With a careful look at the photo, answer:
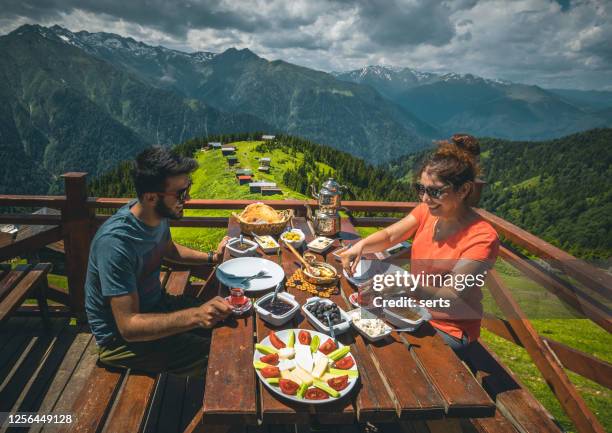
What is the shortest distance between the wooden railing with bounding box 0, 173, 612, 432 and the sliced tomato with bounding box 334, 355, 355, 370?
2163 mm

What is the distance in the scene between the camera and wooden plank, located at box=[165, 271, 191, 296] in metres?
4.05

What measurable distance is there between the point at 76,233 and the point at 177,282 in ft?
5.37

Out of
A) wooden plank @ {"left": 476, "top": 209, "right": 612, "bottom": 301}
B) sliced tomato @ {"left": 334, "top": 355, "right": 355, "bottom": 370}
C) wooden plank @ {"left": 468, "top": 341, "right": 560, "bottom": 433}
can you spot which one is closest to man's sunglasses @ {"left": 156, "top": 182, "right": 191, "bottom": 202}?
sliced tomato @ {"left": 334, "top": 355, "right": 355, "bottom": 370}

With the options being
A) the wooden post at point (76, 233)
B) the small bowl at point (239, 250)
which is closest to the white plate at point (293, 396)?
the small bowl at point (239, 250)

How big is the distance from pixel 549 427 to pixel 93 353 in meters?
4.55

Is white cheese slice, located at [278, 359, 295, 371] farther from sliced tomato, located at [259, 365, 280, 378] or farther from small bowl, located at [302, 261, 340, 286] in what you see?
small bowl, located at [302, 261, 340, 286]

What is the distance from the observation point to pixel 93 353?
3967mm

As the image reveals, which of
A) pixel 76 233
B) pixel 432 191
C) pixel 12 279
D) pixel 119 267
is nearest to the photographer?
pixel 119 267

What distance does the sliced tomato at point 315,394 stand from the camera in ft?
6.34

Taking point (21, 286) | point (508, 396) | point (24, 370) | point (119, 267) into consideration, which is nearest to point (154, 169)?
point (119, 267)

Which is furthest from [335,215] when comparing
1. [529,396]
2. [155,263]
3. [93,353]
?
[93,353]

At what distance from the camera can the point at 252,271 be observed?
A: 3340 mm

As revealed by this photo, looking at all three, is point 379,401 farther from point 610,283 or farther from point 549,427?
point 610,283

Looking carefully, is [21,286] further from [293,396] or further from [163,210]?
[293,396]
